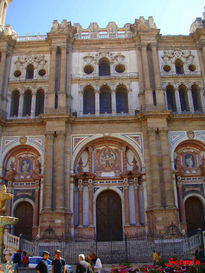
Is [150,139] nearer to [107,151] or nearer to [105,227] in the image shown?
[107,151]

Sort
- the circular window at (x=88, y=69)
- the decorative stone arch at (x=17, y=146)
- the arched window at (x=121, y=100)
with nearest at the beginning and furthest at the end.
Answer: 1. the decorative stone arch at (x=17, y=146)
2. the arched window at (x=121, y=100)
3. the circular window at (x=88, y=69)

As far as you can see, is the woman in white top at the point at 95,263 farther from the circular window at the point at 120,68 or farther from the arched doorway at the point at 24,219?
the circular window at the point at 120,68

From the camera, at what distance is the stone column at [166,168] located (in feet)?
74.6

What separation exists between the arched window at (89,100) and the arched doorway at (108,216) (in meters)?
7.39

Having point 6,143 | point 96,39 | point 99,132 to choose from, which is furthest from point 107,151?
point 96,39

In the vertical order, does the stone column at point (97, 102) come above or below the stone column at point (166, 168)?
above

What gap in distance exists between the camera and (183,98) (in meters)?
28.5

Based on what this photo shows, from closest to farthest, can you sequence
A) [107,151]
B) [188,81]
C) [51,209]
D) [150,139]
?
1. [51,209]
2. [150,139]
3. [107,151]
4. [188,81]

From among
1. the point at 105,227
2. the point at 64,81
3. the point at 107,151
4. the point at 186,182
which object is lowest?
the point at 105,227

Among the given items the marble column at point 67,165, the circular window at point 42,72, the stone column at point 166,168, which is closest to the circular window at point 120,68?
the circular window at point 42,72

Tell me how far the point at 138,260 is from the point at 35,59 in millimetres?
20057

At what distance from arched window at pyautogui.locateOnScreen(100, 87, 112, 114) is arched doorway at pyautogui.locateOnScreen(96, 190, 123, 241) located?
23.8 ft

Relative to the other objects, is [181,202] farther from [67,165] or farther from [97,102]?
[97,102]

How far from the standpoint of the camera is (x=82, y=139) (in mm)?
25609
